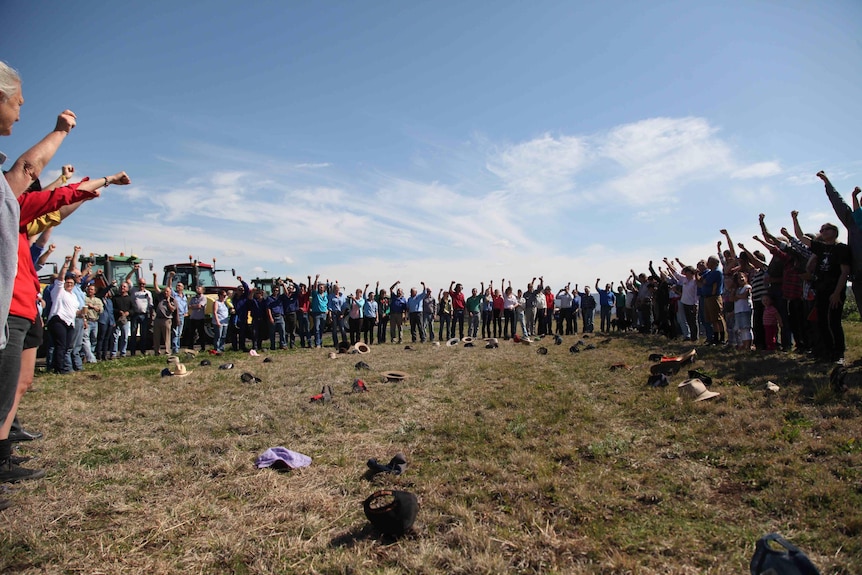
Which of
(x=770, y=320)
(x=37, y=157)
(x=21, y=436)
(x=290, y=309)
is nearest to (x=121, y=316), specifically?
(x=290, y=309)

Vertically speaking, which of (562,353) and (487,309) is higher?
(487,309)

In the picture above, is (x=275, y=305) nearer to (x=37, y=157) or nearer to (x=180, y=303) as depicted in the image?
(x=180, y=303)

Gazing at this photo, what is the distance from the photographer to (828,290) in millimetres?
7516

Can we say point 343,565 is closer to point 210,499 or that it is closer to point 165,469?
point 210,499

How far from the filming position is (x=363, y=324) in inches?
715

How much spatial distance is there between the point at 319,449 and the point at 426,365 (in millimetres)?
6520

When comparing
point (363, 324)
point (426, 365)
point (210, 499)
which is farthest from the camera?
point (363, 324)

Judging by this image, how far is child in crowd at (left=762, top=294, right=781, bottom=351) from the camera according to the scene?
31.1 feet

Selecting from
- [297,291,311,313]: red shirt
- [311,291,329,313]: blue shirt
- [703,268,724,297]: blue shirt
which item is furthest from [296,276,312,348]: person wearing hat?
[703,268,724,297]: blue shirt

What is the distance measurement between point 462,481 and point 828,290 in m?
7.15

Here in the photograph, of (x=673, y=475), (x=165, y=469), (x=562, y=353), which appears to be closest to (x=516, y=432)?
(x=673, y=475)

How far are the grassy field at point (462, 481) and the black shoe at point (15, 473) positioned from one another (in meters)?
0.16

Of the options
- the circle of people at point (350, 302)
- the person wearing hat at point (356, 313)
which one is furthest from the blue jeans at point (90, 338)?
the person wearing hat at point (356, 313)

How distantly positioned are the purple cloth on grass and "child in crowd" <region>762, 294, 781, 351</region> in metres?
9.41
